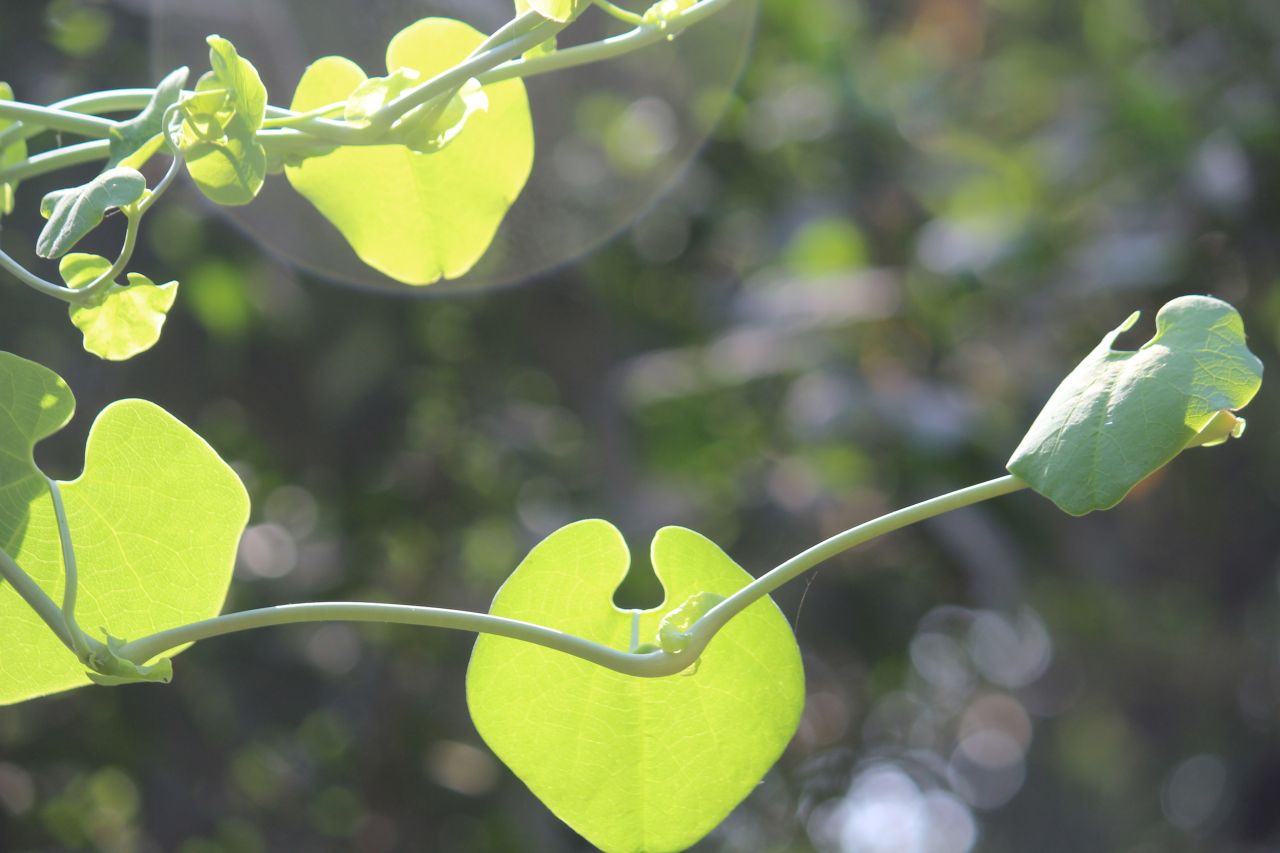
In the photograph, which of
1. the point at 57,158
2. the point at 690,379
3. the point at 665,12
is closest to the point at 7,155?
the point at 57,158

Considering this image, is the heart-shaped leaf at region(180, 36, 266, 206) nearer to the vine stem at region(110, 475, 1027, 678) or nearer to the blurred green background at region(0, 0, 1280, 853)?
the vine stem at region(110, 475, 1027, 678)

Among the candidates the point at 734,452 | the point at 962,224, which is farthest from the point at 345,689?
the point at 962,224

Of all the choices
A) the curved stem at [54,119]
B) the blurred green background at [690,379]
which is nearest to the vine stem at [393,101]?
the curved stem at [54,119]

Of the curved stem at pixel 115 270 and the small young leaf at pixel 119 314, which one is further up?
the curved stem at pixel 115 270

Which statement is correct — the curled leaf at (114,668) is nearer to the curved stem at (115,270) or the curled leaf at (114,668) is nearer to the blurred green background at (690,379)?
the curved stem at (115,270)

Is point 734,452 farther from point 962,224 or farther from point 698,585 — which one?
point 698,585

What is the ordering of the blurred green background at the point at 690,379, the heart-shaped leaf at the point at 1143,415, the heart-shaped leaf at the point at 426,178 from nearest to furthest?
the heart-shaped leaf at the point at 1143,415, the heart-shaped leaf at the point at 426,178, the blurred green background at the point at 690,379

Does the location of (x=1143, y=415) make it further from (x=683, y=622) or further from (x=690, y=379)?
(x=690, y=379)

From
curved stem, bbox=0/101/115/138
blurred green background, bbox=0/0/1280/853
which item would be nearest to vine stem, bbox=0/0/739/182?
curved stem, bbox=0/101/115/138
